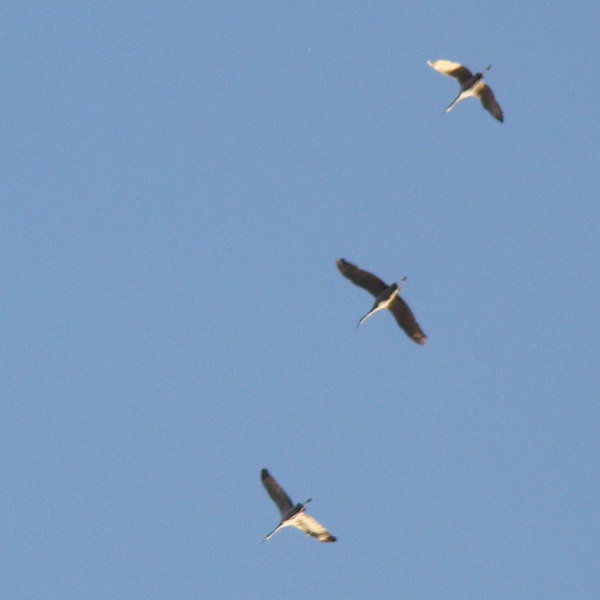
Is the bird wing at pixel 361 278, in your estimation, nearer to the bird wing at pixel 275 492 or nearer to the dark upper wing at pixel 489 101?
the bird wing at pixel 275 492

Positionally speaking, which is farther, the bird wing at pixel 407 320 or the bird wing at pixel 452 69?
the bird wing at pixel 452 69

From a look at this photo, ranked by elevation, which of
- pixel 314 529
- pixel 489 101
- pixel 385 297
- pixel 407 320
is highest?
pixel 489 101

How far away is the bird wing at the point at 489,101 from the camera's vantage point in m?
44.3

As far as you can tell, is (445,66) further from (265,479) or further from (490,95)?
(265,479)

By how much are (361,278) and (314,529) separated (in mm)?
9333

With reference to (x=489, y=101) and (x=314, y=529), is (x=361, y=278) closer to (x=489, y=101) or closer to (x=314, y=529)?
(x=314, y=529)

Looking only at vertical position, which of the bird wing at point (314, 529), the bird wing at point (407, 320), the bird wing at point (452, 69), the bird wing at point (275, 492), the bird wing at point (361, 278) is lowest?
the bird wing at point (314, 529)

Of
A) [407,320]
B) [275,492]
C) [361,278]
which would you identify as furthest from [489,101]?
[275,492]

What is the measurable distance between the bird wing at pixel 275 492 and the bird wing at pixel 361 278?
7443 mm

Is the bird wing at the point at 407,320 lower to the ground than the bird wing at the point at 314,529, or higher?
Answer: higher

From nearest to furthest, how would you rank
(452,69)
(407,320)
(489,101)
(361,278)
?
(361,278) < (407,320) < (452,69) < (489,101)

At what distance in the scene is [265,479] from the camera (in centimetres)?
3975

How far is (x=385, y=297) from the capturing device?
36.6 meters

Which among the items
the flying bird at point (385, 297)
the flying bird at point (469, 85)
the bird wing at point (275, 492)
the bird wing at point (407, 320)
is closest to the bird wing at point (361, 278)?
the flying bird at point (385, 297)
